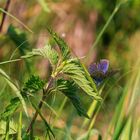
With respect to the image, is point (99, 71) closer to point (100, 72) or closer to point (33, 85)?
point (100, 72)

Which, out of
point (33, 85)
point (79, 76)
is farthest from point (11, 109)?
point (79, 76)

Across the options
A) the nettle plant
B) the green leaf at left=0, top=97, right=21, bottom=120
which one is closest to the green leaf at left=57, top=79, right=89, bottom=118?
the nettle plant

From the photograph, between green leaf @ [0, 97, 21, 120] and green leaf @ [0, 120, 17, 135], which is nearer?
green leaf @ [0, 97, 21, 120]

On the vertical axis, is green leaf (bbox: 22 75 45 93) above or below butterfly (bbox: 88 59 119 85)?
above

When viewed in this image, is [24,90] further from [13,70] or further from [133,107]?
[13,70]

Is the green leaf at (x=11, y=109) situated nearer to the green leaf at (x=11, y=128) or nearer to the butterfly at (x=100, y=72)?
the green leaf at (x=11, y=128)

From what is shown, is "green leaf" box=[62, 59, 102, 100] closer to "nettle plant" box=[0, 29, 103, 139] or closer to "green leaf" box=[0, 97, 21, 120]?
"nettle plant" box=[0, 29, 103, 139]

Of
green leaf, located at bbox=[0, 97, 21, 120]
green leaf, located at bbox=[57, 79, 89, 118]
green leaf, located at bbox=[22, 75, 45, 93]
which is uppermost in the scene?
green leaf, located at bbox=[22, 75, 45, 93]
